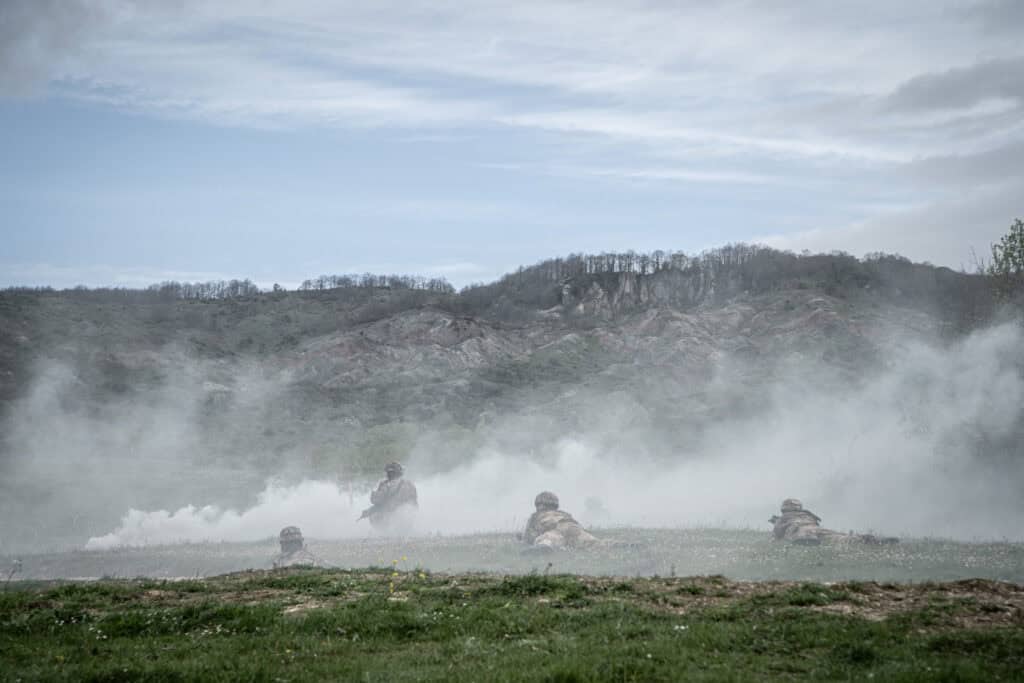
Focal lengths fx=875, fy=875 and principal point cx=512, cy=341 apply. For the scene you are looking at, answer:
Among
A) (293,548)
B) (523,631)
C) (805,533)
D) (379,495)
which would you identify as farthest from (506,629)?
(379,495)

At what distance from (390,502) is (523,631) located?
38776 millimetres

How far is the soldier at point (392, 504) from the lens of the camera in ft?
167

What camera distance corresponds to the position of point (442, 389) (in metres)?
104

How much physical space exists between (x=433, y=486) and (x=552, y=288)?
271ft

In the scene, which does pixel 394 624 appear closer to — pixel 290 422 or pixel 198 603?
pixel 198 603

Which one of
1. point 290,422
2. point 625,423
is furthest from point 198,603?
point 290,422

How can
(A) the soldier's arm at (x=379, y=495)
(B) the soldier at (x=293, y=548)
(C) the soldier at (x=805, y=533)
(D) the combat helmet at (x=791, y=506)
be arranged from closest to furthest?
(C) the soldier at (x=805, y=533) → (B) the soldier at (x=293, y=548) → (D) the combat helmet at (x=791, y=506) → (A) the soldier's arm at (x=379, y=495)

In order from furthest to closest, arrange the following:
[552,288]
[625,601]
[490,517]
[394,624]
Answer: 1. [552,288]
2. [490,517]
3. [625,601]
4. [394,624]

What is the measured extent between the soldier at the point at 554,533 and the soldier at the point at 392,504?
431 inches

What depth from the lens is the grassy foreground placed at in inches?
453

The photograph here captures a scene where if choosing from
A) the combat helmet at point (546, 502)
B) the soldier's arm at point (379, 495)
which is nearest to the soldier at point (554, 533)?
the combat helmet at point (546, 502)

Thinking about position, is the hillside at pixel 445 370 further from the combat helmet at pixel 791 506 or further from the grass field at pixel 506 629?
the grass field at pixel 506 629

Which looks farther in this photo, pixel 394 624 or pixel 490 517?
pixel 490 517

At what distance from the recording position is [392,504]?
5138cm
